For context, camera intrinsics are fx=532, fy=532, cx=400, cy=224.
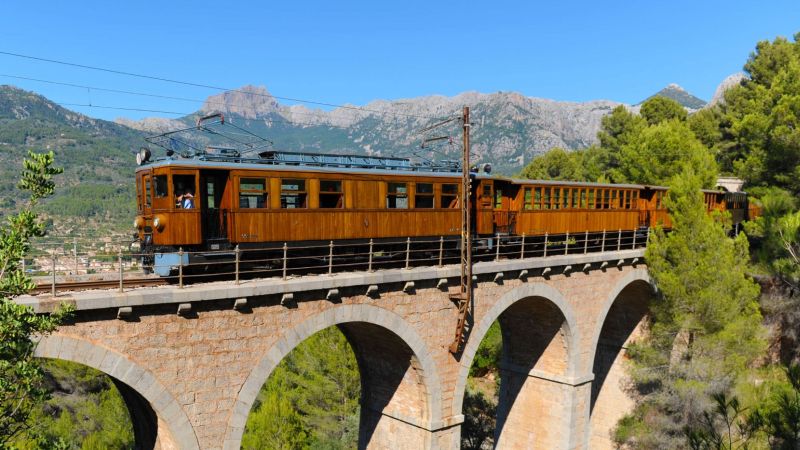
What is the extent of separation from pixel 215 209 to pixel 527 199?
1315 cm

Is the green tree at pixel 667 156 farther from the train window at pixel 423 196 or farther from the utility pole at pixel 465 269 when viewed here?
the utility pole at pixel 465 269

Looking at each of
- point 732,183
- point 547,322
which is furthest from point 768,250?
point 732,183

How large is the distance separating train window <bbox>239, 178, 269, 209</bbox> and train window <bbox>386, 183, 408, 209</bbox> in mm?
4051

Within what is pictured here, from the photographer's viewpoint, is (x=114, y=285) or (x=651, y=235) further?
(x=651, y=235)

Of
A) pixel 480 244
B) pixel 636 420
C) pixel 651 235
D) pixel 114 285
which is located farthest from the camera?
pixel 636 420

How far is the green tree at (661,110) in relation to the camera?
4847cm

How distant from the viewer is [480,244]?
20172 mm

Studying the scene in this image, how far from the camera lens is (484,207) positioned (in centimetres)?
1992

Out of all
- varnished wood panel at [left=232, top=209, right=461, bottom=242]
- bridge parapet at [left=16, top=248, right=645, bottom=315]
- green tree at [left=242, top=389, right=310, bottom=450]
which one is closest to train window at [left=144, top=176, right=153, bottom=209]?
varnished wood panel at [left=232, top=209, right=461, bottom=242]

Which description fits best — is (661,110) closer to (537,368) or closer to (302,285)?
(537,368)

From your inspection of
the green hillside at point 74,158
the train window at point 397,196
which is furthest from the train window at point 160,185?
the green hillside at point 74,158

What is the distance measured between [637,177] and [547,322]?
1849 centimetres

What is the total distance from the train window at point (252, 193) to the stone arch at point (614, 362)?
19267 millimetres

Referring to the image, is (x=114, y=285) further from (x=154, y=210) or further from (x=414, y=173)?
(x=414, y=173)
